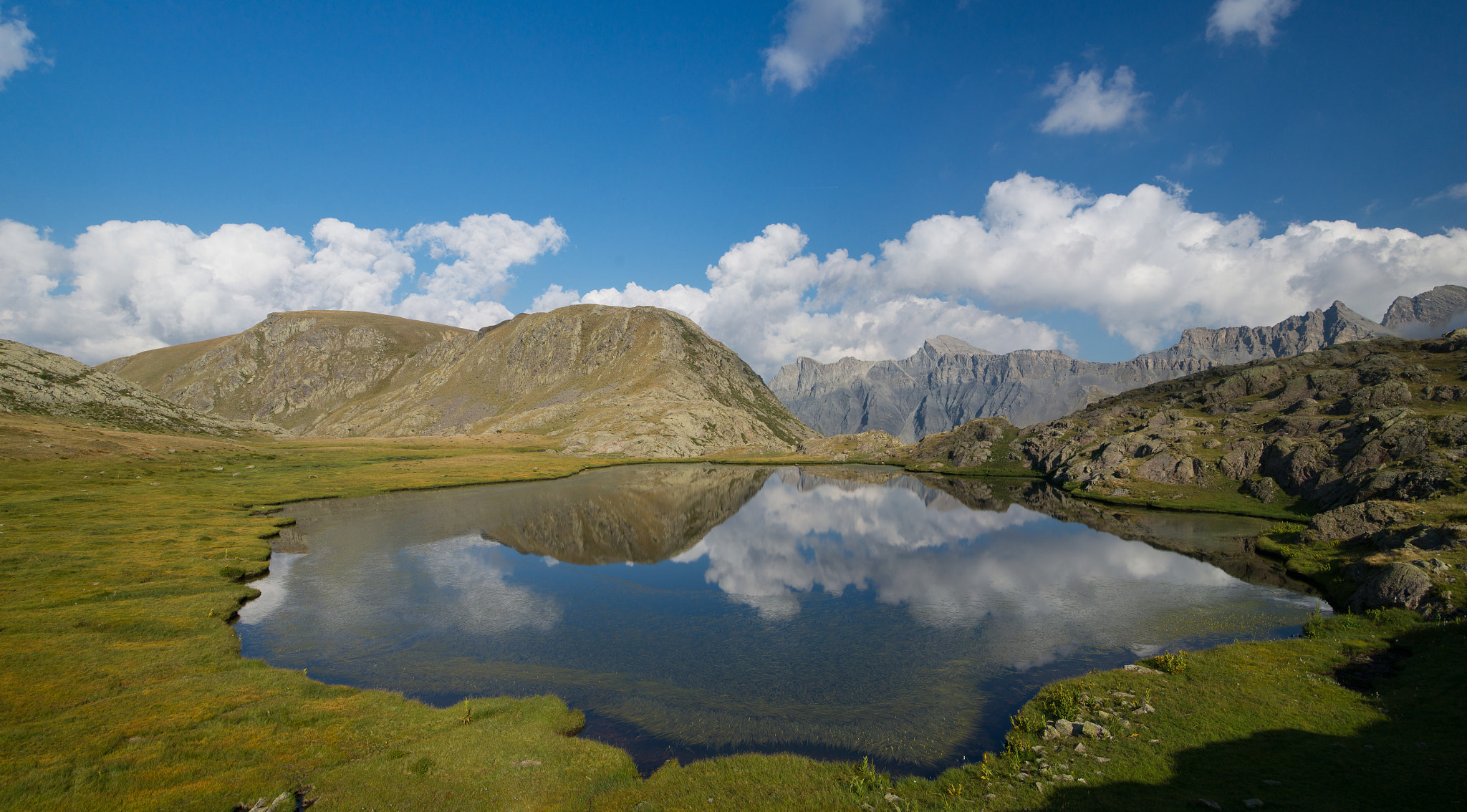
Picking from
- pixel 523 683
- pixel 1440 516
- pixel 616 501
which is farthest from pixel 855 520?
pixel 523 683

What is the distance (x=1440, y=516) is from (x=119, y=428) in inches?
10048

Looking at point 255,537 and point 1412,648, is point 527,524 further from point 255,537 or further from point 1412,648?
point 1412,648

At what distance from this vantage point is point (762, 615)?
4456 centimetres

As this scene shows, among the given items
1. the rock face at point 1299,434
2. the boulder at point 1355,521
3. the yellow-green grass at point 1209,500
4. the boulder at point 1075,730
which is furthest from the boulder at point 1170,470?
the boulder at point 1075,730

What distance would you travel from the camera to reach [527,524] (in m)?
81.4

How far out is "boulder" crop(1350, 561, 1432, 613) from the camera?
3428 centimetres

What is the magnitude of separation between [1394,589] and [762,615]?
42.3 metres

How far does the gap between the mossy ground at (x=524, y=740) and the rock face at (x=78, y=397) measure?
172250 mm

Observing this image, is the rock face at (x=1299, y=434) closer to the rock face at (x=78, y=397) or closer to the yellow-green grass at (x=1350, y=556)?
the yellow-green grass at (x=1350, y=556)

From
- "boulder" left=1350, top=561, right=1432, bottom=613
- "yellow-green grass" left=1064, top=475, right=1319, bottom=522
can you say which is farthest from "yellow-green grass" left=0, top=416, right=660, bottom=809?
"yellow-green grass" left=1064, top=475, right=1319, bottom=522

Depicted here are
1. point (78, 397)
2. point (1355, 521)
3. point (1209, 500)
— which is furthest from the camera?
point (78, 397)

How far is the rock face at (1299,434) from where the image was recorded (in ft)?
195

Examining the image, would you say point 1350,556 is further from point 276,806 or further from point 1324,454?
point 276,806

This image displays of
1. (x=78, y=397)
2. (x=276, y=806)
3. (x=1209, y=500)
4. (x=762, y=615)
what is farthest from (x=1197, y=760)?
(x=78, y=397)
